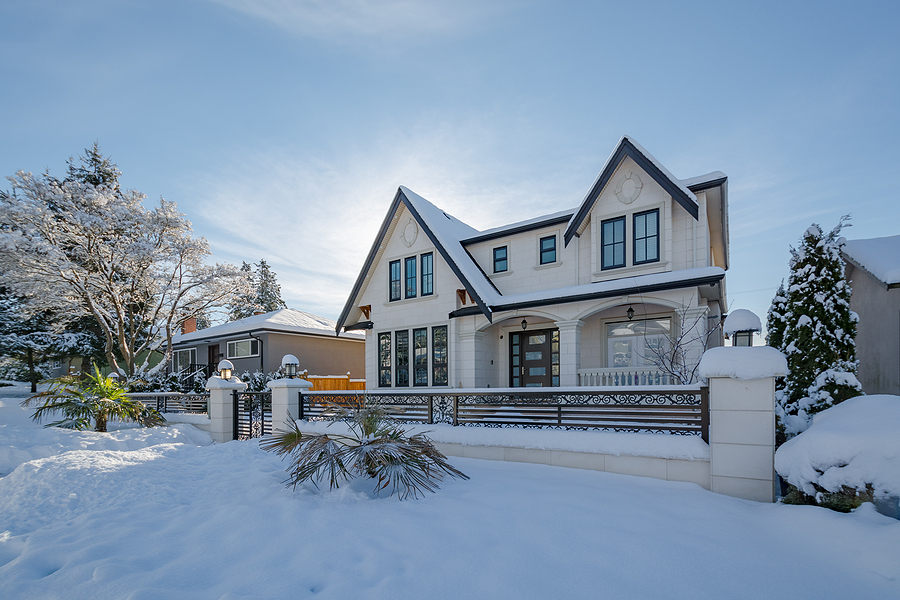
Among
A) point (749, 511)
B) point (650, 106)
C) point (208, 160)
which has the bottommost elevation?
point (749, 511)

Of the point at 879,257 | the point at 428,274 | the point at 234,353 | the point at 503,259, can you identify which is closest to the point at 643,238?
the point at 503,259

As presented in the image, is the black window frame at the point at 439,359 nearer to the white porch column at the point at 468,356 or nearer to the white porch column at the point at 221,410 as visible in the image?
the white porch column at the point at 468,356

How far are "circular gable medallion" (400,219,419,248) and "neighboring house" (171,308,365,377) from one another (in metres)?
8.94

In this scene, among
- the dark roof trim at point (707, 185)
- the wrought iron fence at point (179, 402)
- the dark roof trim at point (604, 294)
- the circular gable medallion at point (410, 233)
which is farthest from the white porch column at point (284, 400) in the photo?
the dark roof trim at point (707, 185)

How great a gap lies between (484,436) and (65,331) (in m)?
28.5

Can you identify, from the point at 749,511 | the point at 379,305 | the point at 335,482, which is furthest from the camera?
the point at 379,305

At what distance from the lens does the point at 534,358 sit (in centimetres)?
1302

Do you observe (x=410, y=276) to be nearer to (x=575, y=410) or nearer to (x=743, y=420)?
(x=575, y=410)

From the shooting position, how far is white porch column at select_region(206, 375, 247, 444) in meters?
10.4

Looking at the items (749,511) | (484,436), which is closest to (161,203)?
(484,436)

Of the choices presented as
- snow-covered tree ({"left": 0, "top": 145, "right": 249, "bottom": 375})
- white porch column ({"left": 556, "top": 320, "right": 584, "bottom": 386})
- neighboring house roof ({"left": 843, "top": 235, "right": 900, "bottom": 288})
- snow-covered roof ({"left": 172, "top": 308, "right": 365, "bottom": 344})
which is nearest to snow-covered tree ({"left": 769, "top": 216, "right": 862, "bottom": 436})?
neighboring house roof ({"left": 843, "top": 235, "right": 900, "bottom": 288})

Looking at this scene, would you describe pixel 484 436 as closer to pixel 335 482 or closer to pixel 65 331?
pixel 335 482

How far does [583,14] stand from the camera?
8.70 m

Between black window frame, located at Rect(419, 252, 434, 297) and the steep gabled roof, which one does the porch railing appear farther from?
black window frame, located at Rect(419, 252, 434, 297)
